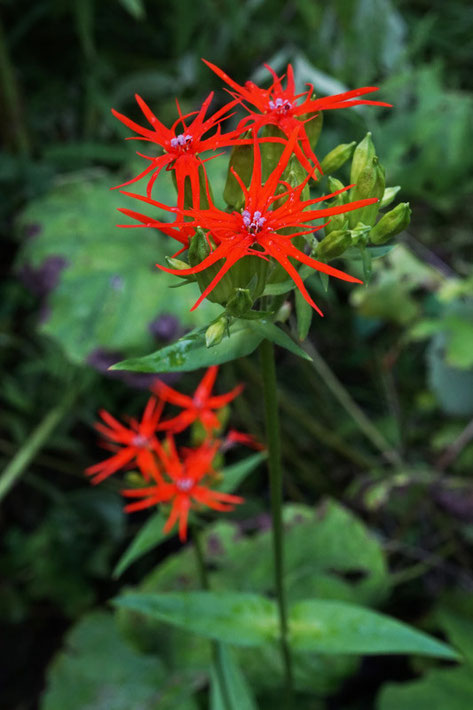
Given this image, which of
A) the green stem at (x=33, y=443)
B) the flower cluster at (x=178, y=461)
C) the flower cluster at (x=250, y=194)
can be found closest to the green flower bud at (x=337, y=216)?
the flower cluster at (x=250, y=194)

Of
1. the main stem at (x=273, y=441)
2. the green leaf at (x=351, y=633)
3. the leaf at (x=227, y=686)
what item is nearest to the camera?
the main stem at (x=273, y=441)

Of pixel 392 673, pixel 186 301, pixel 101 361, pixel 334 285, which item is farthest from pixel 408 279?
pixel 392 673

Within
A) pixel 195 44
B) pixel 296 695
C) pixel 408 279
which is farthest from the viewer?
pixel 195 44

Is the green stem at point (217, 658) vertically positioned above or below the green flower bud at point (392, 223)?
below

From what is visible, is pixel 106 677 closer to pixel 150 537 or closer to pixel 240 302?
pixel 150 537

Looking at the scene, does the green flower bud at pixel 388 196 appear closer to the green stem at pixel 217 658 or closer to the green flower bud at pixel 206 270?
the green flower bud at pixel 206 270

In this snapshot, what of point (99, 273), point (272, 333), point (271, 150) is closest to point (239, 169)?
point (271, 150)

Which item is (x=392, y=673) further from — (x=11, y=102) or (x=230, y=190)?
(x=11, y=102)
